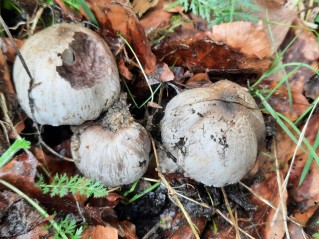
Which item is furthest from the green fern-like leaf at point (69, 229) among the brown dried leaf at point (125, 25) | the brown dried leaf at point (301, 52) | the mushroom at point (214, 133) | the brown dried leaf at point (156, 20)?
the brown dried leaf at point (301, 52)

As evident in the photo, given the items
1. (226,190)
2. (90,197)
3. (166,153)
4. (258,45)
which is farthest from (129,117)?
(258,45)

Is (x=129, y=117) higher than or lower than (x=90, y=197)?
higher

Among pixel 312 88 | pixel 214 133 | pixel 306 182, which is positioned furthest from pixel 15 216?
pixel 312 88

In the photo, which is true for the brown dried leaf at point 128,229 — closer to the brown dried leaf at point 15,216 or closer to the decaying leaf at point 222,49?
the brown dried leaf at point 15,216

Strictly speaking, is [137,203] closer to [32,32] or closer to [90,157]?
[90,157]

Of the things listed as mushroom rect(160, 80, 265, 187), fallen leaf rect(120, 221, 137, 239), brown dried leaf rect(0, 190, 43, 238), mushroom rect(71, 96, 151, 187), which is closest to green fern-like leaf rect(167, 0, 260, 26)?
mushroom rect(160, 80, 265, 187)

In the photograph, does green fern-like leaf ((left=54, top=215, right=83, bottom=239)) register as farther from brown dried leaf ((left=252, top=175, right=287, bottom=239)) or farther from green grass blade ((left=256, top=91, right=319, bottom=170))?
green grass blade ((left=256, top=91, right=319, bottom=170))

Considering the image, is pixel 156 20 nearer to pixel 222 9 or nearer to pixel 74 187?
pixel 222 9

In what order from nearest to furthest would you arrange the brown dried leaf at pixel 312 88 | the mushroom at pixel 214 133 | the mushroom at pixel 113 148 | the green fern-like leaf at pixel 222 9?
1. the mushroom at pixel 214 133
2. the mushroom at pixel 113 148
3. the green fern-like leaf at pixel 222 9
4. the brown dried leaf at pixel 312 88
